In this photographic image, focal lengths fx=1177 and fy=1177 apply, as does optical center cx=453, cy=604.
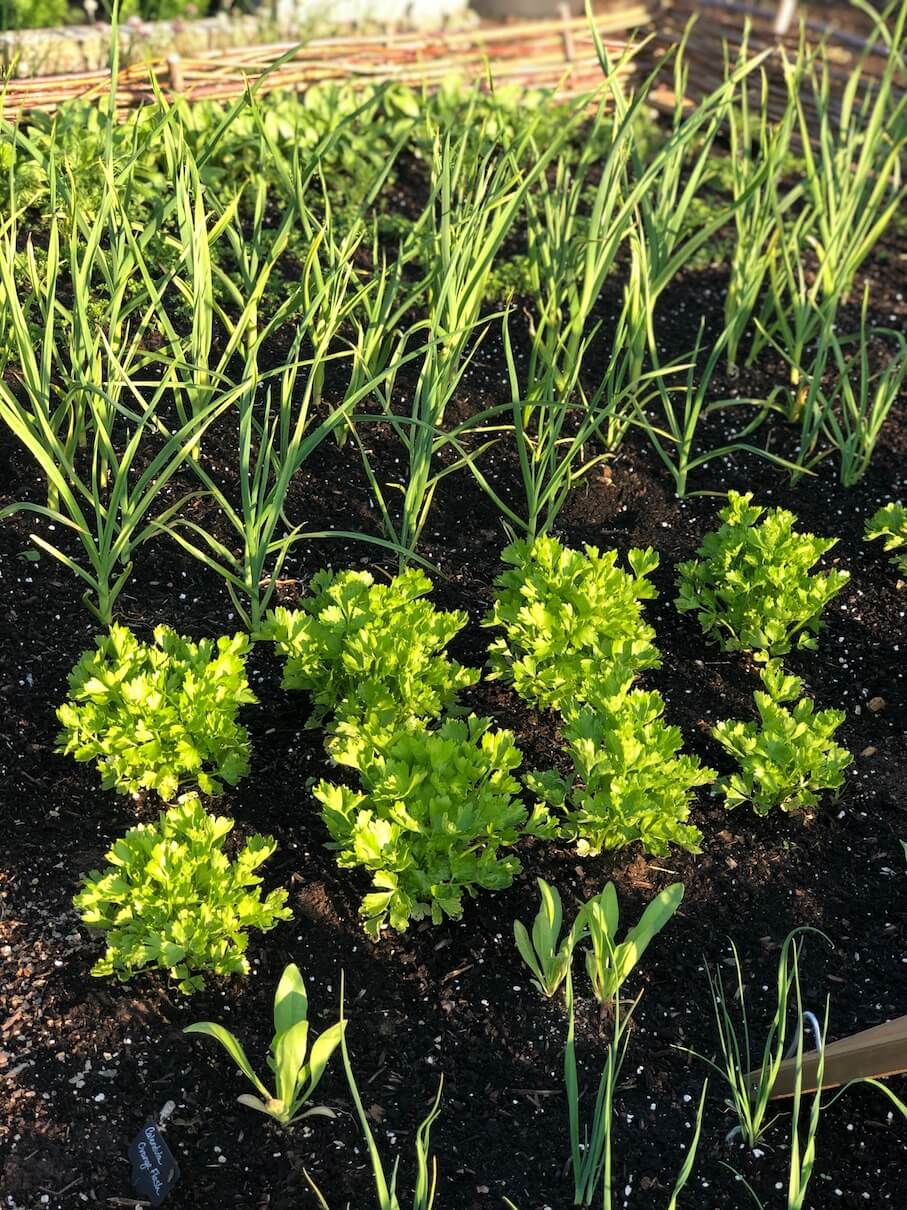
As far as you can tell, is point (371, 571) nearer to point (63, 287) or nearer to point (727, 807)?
point (727, 807)

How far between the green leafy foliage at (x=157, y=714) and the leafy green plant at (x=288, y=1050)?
59 centimetres

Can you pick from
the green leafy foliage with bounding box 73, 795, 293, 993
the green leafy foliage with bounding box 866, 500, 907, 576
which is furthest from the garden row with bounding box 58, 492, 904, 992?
the green leafy foliage with bounding box 866, 500, 907, 576

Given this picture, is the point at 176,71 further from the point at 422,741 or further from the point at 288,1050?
the point at 288,1050

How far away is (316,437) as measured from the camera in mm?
2490

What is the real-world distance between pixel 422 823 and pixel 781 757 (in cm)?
81

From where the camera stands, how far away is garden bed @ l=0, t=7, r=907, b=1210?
6.61 ft

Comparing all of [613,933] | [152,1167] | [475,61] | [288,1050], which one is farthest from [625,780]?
[475,61]

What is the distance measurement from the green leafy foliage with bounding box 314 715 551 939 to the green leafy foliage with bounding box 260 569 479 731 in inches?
7.5

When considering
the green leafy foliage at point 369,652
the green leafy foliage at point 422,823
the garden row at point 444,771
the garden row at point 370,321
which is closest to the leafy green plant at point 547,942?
the garden row at point 444,771

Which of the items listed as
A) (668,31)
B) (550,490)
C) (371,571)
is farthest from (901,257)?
(371,571)

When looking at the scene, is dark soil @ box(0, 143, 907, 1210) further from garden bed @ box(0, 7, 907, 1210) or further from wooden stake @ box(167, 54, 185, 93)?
wooden stake @ box(167, 54, 185, 93)

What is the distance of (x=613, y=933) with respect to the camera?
213 centimetres

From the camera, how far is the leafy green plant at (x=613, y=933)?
2.09m

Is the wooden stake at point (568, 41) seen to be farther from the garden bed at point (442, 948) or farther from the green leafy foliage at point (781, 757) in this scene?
the green leafy foliage at point (781, 757)
